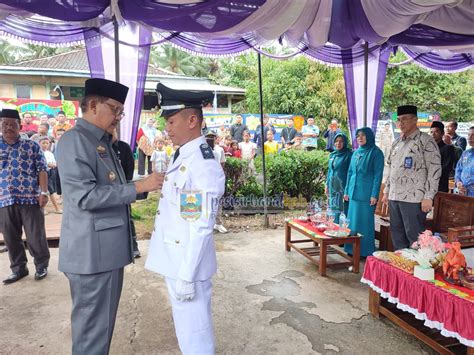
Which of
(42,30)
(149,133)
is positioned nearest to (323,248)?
(42,30)

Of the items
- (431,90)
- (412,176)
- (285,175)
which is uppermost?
(431,90)

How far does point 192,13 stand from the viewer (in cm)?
388

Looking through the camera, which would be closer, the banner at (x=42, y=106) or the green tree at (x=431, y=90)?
the banner at (x=42, y=106)

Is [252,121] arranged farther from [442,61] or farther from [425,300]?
[425,300]

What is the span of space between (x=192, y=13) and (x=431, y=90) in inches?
482

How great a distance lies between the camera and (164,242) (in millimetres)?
1925

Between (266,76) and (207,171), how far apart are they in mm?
12848

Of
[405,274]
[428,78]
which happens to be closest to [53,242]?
[405,274]

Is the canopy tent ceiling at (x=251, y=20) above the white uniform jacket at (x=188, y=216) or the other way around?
above

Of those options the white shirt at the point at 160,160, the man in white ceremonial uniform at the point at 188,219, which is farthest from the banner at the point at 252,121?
the man in white ceremonial uniform at the point at 188,219

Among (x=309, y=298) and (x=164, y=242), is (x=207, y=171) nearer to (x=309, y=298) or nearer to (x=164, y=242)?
(x=164, y=242)

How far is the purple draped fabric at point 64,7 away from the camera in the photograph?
3346mm

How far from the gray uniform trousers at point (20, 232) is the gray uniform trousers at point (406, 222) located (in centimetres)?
360

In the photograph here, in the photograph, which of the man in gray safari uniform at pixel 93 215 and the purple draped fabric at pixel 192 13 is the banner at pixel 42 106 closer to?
the purple draped fabric at pixel 192 13
